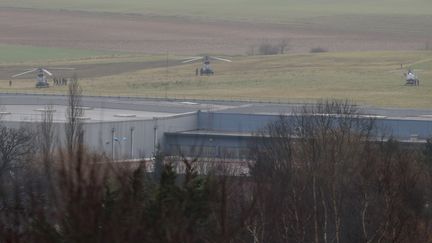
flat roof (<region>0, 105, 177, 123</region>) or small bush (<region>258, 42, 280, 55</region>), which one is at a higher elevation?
small bush (<region>258, 42, 280, 55</region>)

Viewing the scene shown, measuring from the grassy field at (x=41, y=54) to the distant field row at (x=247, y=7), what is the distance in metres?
18.9

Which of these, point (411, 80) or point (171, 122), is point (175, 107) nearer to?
point (171, 122)

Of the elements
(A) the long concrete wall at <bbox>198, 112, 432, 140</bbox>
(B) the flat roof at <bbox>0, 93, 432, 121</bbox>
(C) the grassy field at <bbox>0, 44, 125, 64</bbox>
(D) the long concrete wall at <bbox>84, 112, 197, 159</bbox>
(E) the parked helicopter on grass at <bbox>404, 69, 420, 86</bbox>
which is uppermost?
(C) the grassy field at <bbox>0, 44, 125, 64</bbox>

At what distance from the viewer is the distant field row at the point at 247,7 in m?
102

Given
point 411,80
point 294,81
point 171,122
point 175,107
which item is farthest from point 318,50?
point 171,122

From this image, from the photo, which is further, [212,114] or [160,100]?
[160,100]

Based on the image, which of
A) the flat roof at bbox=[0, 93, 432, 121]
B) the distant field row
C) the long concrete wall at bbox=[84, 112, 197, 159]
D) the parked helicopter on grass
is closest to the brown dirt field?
the distant field row

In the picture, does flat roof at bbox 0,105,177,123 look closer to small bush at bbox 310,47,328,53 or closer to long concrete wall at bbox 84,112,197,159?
long concrete wall at bbox 84,112,197,159

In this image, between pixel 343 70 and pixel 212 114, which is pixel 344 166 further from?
pixel 343 70

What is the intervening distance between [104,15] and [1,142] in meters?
68.1

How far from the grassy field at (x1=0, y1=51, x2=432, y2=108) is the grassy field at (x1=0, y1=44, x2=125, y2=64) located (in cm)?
784

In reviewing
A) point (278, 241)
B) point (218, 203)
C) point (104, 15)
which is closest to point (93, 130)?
point (278, 241)

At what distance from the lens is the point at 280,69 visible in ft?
228

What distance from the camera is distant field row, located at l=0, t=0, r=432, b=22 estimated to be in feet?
334
